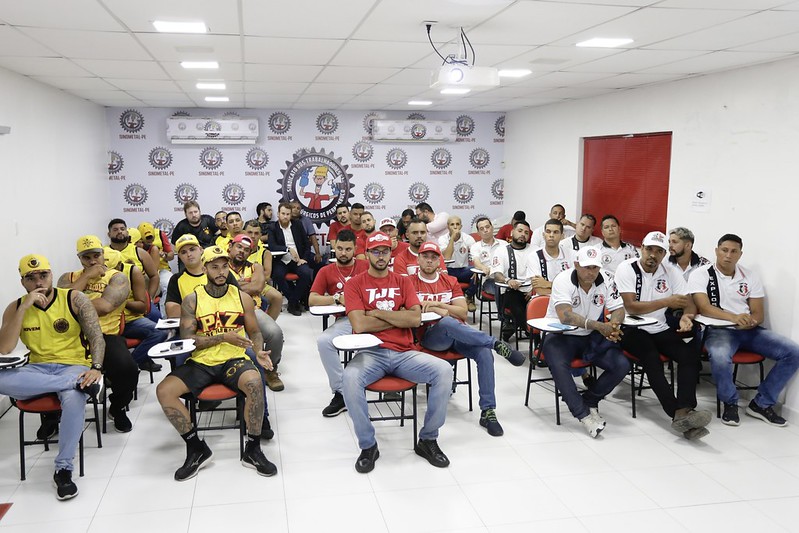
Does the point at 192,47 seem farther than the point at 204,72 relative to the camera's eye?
No

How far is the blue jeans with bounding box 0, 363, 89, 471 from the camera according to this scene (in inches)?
138

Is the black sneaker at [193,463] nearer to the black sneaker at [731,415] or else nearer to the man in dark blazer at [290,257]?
the black sneaker at [731,415]

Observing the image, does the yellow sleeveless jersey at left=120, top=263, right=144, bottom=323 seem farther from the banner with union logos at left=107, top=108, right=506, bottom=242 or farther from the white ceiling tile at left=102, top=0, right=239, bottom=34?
the banner with union logos at left=107, top=108, right=506, bottom=242

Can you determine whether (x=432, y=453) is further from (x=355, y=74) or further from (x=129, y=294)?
(x=355, y=74)

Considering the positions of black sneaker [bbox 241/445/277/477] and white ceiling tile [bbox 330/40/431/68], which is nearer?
black sneaker [bbox 241/445/277/477]

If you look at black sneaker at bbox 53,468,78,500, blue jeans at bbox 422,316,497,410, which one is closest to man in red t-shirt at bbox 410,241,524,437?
blue jeans at bbox 422,316,497,410

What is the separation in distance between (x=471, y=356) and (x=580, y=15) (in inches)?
91.4

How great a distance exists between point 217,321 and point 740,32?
379 centimetres

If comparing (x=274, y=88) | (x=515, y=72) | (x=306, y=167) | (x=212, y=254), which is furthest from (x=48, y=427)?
(x=306, y=167)

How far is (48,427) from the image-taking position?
4.07m

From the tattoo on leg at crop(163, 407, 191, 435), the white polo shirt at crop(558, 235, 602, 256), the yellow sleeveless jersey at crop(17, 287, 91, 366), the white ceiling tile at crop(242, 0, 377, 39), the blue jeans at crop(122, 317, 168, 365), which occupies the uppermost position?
the white ceiling tile at crop(242, 0, 377, 39)

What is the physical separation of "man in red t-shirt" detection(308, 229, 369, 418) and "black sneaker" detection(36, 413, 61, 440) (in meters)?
1.78

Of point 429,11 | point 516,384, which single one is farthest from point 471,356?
point 429,11

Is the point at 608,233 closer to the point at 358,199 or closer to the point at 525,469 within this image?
the point at 525,469
